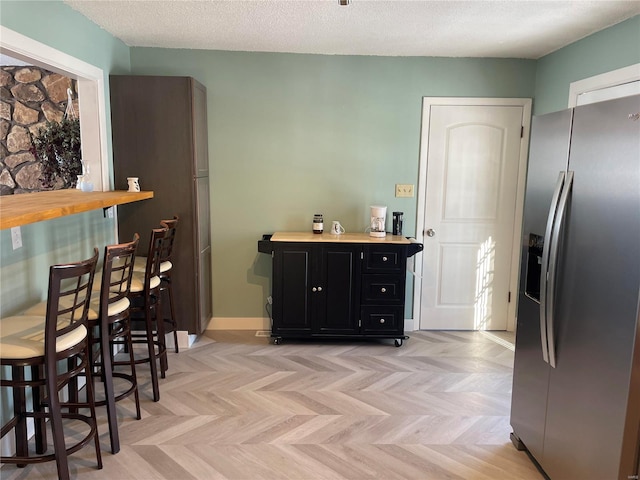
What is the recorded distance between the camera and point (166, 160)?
3467 mm

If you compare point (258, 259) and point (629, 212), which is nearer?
point (629, 212)

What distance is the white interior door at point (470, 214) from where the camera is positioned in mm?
4020

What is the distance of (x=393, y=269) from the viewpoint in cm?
375

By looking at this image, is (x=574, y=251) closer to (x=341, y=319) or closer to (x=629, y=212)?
(x=629, y=212)

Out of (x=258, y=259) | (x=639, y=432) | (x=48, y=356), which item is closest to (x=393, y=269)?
(x=258, y=259)

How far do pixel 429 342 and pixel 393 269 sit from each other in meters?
0.80

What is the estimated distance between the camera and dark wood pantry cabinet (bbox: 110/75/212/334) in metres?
3.39

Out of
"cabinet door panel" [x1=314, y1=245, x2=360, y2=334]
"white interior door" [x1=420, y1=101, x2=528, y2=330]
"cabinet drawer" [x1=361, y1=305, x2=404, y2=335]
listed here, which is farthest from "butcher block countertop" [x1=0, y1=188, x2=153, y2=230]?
"white interior door" [x1=420, y1=101, x2=528, y2=330]

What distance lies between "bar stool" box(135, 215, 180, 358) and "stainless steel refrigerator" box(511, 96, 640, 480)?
226cm

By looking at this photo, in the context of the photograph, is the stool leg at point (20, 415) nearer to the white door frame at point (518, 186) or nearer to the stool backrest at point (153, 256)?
the stool backrest at point (153, 256)

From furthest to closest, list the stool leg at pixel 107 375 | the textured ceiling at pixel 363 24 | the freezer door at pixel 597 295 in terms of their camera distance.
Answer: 1. the textured ceiling at pixel 363 24
2. the stool leg at pixel 107 375
3. the freezer door at pixel 597 295

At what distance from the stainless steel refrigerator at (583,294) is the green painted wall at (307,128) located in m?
1.86

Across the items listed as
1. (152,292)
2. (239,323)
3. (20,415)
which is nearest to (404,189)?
(239,323)

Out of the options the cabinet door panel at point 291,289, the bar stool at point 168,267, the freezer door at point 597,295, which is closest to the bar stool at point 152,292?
the bar stool at point 168,267
